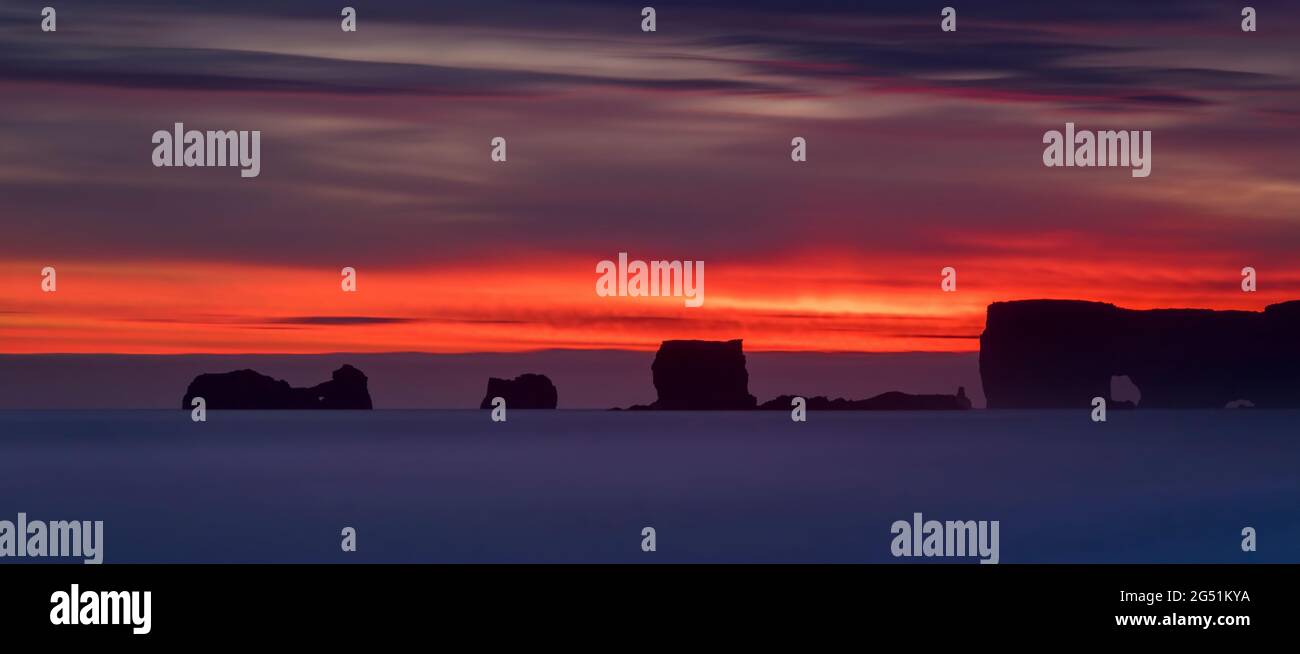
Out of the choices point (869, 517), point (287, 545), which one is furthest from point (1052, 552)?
point (287, 545)

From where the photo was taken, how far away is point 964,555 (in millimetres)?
39906
